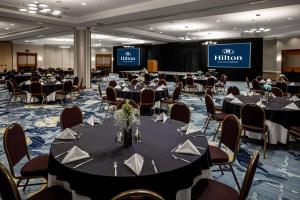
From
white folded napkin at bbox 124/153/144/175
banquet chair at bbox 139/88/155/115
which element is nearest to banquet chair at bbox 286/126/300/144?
white folded napkin at bbox 124/153/144/175

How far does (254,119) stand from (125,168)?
3123 mm

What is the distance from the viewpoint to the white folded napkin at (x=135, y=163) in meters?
2.06

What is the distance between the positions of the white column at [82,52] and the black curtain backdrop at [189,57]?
10.4 metres

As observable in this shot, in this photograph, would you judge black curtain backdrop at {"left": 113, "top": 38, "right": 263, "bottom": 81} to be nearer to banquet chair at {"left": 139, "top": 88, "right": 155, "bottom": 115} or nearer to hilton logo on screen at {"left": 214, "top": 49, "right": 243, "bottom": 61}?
hilton logo on screen at {"left": 214, "top": 49, "right": 243, "bottom": 61}

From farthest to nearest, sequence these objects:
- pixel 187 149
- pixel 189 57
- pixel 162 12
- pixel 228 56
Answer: pixel 189 57 → pixel 228 56 → pixel 162 12 → pixel 187 149

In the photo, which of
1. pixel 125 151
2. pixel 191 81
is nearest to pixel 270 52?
pixel 191 81

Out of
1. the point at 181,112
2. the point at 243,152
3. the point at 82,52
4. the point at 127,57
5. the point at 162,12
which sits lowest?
the point at 243,152

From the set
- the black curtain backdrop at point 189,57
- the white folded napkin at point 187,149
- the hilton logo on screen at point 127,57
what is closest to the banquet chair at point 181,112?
the white folded napkin at point 187,149

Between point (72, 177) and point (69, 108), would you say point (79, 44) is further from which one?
point (72, 177)

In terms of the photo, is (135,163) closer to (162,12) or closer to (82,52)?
(162,12)

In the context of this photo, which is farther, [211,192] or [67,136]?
[67,136]

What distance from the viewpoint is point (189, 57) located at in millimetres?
22734

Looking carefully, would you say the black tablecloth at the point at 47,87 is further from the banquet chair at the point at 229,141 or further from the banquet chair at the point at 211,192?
the banquet chair at the point at 211,192

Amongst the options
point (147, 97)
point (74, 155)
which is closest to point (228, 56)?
point (147, 97)
